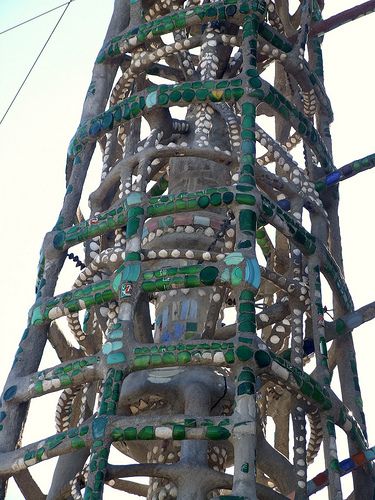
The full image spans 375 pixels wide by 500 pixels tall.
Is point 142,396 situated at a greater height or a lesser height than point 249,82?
lesser

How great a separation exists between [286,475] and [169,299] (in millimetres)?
2468

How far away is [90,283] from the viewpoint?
14.9 metres

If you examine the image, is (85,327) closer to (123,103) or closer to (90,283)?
(90,283)

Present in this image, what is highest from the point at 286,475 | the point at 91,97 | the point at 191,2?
the point at 191,2

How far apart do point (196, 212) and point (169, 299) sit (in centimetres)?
104

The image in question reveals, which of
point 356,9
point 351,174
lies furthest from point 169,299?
point 356,9

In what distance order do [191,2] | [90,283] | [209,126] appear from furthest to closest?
[191,2], [209,126], [90,283]

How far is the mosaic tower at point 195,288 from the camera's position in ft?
42.2

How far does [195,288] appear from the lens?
592 inches

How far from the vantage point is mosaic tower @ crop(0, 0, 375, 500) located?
1285 cm

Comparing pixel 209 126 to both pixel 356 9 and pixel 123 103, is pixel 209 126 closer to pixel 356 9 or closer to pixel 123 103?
pixel 123 103

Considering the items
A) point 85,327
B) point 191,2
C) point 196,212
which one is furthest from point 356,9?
point 85,327

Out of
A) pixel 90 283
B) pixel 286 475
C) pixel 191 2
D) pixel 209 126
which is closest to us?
pixel 286 475

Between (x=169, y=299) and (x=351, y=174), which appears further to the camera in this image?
(x=351, y=174)
